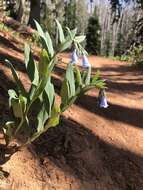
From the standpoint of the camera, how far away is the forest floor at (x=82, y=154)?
13.2ft

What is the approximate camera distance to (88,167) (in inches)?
173

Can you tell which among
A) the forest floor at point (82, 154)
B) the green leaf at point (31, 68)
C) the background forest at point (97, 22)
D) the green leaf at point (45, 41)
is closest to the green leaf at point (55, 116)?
the green leaf at point (31, 68)

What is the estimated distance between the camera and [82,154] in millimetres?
4516

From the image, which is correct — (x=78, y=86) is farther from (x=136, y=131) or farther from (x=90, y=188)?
(x=136, y=131)

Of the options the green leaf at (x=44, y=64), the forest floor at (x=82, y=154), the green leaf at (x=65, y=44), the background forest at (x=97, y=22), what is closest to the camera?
the green leaf at (x=44, y=64)

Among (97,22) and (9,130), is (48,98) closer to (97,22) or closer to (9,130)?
(9,130)

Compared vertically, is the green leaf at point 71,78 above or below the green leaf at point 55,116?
above

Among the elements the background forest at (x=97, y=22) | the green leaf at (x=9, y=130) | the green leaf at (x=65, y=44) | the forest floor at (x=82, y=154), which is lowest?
the background forest at (x=97, y=22)

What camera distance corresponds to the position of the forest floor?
4031 mm

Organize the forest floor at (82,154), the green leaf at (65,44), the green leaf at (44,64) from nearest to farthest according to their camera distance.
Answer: the green leaf at (44,64) → the green leaf at (65,44) → the forest floor at (82,154)

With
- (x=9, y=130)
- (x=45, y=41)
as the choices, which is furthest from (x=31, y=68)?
(x=9, y=130)

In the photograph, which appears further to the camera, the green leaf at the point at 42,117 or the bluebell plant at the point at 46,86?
the green leaf at the point at 42,117

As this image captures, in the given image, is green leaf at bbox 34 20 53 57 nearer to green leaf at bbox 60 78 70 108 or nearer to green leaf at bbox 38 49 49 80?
green leaf at bbox 38 49 49 80

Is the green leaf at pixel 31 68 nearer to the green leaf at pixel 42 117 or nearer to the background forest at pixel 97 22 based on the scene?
the green leaf at pixel 42 117
